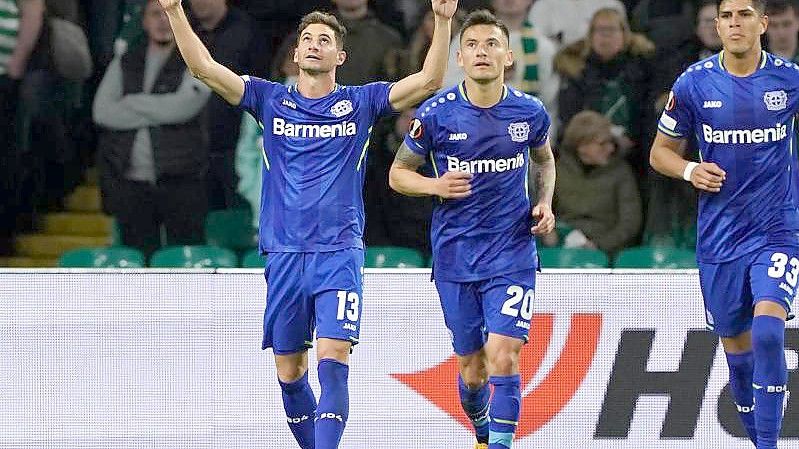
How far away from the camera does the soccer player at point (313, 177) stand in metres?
7.98

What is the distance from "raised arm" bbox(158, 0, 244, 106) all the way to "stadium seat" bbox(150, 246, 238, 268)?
2.40 m

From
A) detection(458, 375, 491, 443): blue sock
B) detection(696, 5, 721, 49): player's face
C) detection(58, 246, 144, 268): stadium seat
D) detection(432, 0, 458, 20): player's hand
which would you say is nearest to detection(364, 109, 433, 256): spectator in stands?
detection(58, 246, 144, 268): stadium seat

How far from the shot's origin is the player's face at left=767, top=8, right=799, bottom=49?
11.0m

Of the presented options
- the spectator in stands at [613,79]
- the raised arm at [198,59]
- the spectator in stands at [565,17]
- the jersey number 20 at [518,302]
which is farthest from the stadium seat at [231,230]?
the jersey number 20 at [518,302]

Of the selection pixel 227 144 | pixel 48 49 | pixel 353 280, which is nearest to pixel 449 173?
pixel 353 280

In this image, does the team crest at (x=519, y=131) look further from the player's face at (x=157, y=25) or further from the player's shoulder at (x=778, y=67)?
the player's face at (x=157, y=25)

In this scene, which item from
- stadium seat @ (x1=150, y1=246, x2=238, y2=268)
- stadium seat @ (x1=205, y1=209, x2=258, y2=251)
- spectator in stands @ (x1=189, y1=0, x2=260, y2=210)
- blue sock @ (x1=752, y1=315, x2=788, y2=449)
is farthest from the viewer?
spectator in stands @ (x1=189, y1=0, x2=260, y2=210)

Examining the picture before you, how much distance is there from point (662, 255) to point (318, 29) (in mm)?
3337

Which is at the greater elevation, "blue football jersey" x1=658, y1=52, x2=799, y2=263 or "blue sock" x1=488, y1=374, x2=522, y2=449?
"blue football jersey" x1=658, y1=52, x2=799, y2=263

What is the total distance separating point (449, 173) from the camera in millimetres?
8008

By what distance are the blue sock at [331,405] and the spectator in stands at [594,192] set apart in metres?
3.29

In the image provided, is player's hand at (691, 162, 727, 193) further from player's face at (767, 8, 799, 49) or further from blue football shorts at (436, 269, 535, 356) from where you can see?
player's face at (767, 8, 799, 49)

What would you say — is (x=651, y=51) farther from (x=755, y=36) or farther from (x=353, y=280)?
(x=353, y=280)

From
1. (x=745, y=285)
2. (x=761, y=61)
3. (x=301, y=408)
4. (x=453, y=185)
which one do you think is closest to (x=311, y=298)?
(x=301, y=408)
